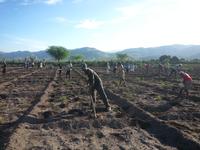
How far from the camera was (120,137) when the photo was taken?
10.8 metres

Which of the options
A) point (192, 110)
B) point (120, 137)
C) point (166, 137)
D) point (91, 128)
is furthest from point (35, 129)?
point (192, 110)

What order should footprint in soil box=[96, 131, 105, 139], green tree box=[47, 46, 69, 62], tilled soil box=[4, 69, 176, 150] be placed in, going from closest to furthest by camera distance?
tilled soil box=[4, 69, 176, 150]
footprint in soil box=[96, 131, 105, 139]
green tree box=[47, 46, 69, 62]

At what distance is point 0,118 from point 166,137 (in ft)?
20.6

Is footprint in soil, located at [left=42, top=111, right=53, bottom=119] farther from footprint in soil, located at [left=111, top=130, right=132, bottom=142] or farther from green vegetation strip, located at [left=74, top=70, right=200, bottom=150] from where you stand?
footprint in soil, located at [left=111, top=130, right=132, bottom=142]

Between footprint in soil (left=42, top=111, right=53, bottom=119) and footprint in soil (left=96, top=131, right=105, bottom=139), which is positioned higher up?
footprint in soil (left=96, top=131, right=105, bottom=139)

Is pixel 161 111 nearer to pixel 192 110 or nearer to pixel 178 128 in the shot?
pixel 192 110

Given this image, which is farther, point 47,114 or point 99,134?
point 47,114

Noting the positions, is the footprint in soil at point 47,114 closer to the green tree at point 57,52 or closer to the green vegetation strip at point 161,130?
the green vegetation strip at point 161,130

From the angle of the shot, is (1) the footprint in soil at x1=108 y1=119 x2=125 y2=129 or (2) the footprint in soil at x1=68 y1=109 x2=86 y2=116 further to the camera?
(2) the footprint in soil at x1=68 y1=109 x2=86 y2=116

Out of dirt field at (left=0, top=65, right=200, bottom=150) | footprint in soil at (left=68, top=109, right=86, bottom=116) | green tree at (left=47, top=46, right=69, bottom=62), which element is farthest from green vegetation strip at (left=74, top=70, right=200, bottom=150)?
green tree at (left=47, top=46, right=69, bottom=62)

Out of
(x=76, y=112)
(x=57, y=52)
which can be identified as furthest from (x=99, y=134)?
(x=57, y=52)

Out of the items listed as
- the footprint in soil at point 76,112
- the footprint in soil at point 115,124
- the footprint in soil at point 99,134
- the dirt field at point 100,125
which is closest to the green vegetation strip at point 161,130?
the dirt field at point 100,125

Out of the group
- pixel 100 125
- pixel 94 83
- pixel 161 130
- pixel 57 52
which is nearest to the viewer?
pixel 161 130

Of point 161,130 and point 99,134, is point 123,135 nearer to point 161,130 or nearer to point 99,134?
point 99,134
